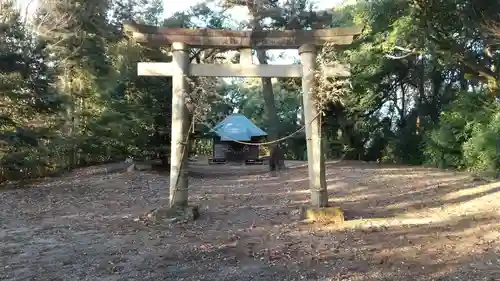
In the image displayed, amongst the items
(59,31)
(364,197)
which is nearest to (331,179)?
(364,197)

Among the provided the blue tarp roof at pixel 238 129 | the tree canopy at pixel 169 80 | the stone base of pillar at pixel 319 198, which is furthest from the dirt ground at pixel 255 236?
the blue tarp roof at pixel 238 129

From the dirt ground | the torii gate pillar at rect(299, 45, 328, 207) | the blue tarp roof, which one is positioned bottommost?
the dirt ground

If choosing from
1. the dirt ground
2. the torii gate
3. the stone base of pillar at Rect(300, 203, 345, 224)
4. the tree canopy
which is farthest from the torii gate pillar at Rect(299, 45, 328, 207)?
the tree canopy

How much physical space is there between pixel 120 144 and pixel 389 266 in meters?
12.4

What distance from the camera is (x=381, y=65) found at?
18562mm

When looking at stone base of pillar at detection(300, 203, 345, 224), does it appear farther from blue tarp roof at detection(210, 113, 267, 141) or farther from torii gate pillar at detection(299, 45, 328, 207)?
blue tarp roof at detection(210, 113, 267, 141)

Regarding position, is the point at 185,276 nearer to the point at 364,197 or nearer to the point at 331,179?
the point at 364,197

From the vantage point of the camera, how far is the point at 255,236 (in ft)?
21.1

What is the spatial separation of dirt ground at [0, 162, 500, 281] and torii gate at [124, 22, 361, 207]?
32.8 inches

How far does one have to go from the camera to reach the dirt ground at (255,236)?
4961mm

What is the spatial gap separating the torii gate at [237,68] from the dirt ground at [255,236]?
32.8 inches

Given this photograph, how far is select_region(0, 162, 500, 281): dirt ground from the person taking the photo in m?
4.96

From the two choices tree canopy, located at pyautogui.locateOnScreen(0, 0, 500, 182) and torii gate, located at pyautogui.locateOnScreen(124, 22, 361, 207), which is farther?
tree canopy, located at pyautogui.locateOnScreen(0, 0, 500, 182)

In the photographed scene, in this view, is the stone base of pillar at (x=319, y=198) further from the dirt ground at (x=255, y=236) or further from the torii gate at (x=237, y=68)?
the dirt ground at (x=255, y=236)
